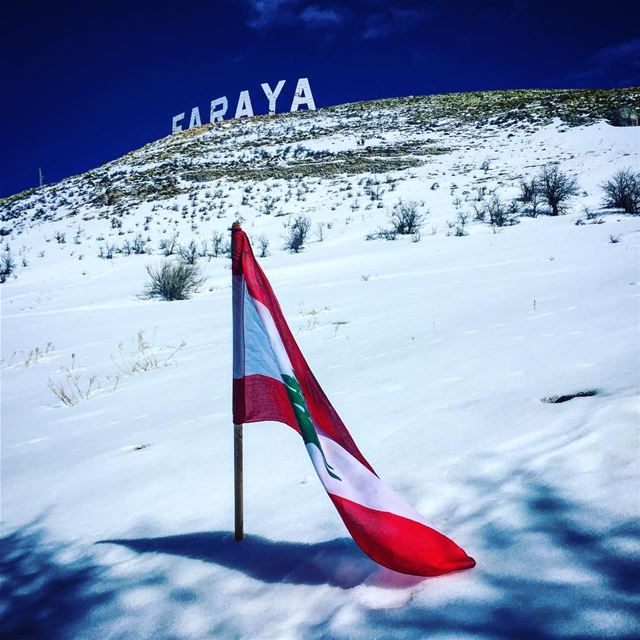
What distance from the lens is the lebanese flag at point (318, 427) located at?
41.4 inches

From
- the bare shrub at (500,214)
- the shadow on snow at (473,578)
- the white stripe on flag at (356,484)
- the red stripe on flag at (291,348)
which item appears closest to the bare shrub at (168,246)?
the bare shrub at (500,214)

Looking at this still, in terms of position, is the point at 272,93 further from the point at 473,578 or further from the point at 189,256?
the point at 473,578

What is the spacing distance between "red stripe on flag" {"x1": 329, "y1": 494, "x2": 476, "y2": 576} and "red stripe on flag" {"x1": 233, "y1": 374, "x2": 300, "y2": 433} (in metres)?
0.35

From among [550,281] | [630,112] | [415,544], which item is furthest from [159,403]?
[630,112]

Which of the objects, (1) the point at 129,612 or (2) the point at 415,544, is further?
(1) the point at 129,612

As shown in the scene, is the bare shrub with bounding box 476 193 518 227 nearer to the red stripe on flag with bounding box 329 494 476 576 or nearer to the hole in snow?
the hole in snow

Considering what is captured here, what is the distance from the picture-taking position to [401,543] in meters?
1.06

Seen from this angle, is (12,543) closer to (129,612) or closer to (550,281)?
(129,612)

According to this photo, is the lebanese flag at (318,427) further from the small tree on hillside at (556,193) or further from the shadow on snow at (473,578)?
the small tree on hillside at (556,193)

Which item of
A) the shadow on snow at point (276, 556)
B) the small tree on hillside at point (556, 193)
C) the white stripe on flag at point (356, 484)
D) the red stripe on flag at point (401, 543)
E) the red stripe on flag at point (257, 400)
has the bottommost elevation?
the shadow on snow at point (276, 556)

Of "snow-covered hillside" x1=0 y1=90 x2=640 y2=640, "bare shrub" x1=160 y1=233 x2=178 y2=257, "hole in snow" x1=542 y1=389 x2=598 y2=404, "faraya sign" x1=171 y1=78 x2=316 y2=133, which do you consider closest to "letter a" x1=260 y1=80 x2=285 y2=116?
"faraya sign" x1=171 y1=78 x2=316 y2=133

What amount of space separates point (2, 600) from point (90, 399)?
8.71 ft

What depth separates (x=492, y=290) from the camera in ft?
17.9

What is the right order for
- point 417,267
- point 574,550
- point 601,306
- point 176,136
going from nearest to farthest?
point 574,550, point 601,306, point 417,267, point 176,136
